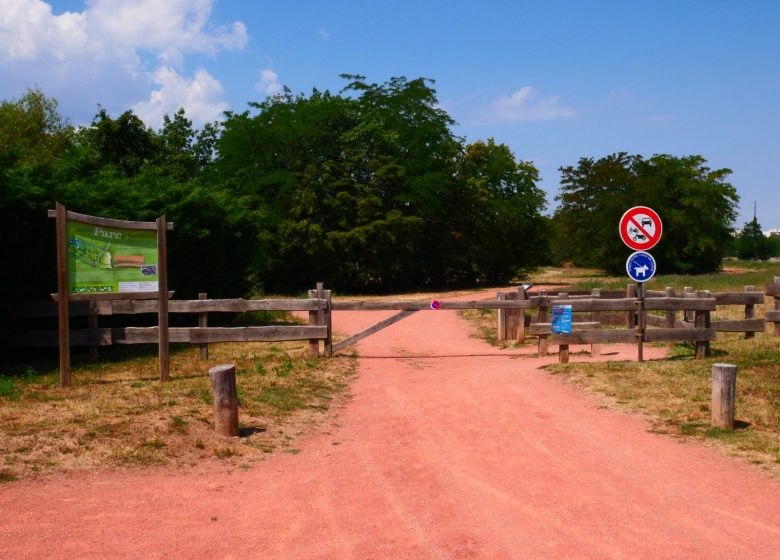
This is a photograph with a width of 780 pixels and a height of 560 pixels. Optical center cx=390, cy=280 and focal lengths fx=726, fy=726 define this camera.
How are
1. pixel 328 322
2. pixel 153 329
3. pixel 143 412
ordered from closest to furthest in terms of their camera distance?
1. pixel 143 412
2. pixel 153 329
3. pixel 328 322

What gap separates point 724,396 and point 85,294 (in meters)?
8.83

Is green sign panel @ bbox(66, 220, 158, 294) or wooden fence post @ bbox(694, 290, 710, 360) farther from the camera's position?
wooden fence post @ bbox(694, 290, 710, 360)

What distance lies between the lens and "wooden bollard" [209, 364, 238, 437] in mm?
8203

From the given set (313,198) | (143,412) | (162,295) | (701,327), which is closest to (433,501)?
(143,412)

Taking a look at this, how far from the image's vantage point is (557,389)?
1162cm

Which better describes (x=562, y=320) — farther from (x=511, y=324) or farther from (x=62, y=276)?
(x=62, y=276)

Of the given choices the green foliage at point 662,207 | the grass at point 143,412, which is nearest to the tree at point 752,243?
the green foliage at point 662,207

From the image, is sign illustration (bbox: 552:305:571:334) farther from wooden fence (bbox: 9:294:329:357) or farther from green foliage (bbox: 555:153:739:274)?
green foliage (bbox: 555:153:739:274)

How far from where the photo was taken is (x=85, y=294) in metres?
10.8

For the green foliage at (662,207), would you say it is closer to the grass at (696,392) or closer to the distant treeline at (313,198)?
the distant treeline at (313,198)

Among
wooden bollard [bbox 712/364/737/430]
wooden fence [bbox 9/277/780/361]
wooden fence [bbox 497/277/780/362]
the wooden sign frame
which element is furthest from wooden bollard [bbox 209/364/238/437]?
wooden fence [bbox 497/277/780/362]

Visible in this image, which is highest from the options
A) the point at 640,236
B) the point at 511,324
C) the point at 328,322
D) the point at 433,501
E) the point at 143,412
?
the point at 640,236

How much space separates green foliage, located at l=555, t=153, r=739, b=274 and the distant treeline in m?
0.28

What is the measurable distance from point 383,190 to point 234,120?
33.4 feet
